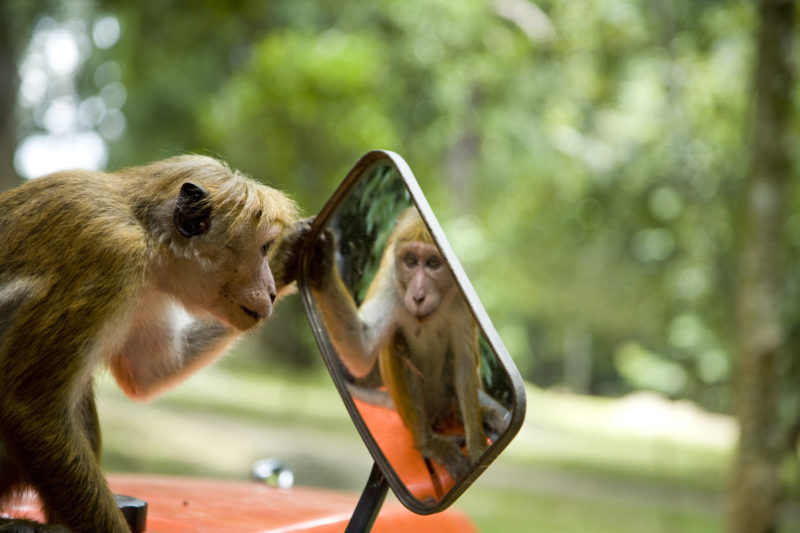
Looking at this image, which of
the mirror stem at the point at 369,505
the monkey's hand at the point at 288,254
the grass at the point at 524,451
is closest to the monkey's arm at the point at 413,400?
the mirror stem at the point at 369,505

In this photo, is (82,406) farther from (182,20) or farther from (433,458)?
(182,20)

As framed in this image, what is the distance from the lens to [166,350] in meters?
2.30

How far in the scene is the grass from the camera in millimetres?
11227

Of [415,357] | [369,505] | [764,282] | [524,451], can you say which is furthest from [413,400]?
[524,451]

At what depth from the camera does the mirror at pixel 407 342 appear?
150 cm

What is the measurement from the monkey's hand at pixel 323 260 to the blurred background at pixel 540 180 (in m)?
5.84

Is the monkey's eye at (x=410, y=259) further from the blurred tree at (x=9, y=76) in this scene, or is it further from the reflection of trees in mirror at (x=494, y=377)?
the blurred tree at (x=9, y=76)

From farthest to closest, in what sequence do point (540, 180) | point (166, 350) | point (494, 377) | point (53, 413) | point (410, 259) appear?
1. point (540, 180)
2. point (166, 350)
3. point (410, 259)
4. point (53, 413)
5. point (494, 377)

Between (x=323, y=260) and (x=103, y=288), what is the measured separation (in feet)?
1.96

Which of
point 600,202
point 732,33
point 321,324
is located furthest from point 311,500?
point 600,202

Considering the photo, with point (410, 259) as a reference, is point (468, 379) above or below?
below

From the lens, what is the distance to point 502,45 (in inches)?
594

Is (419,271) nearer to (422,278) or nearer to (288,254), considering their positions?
(422,278)

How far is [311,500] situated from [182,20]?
38.7 ft
